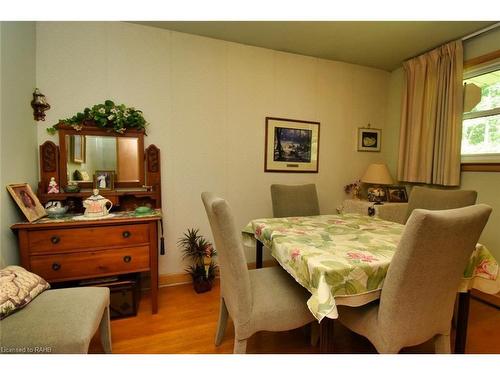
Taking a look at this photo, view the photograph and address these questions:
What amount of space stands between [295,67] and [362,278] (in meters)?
2.43

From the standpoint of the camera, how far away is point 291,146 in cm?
277

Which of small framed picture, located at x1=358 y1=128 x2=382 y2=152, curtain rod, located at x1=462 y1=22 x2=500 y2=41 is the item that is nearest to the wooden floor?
small framed picture, located at x1=358 y1=128 x2=382 y2=152

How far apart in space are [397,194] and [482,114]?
1058 mm

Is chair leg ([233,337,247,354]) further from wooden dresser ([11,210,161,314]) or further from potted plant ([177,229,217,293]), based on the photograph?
potted plant ([177,229,217,293])

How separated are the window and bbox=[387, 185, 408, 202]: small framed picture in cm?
65

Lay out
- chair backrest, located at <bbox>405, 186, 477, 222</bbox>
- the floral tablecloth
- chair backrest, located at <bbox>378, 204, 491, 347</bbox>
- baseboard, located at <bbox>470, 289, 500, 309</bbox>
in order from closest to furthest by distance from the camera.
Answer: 1. chair backrest, located at <bbox>378, 204, 491, 347</bbox>
2. the floral tablecloth
3. chair backrest, located at <bbox>405, 186, 477, 222</bbox>
4. baseboard, located at <bbox>470, 289, 500, 309</bbox>

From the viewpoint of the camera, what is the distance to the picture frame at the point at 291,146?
269 centimetres

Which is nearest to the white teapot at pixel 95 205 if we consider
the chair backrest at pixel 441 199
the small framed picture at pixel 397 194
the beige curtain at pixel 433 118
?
the chair backrest at pixel 441 199

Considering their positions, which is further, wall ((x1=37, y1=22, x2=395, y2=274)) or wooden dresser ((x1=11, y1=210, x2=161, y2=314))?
wall ((x1=37, y1=22, x2=395, y2=274))

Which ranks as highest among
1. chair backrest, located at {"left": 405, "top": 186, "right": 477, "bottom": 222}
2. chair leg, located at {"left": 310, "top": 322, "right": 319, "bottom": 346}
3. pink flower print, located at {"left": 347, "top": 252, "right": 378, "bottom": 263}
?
chair backrest, located at {"left": 405, "top": 186, "right": 477, "bottom": 222}

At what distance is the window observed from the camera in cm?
220

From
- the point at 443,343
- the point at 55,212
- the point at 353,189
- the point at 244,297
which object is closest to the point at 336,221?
the point at 443,343

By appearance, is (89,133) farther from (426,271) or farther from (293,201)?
(426,271)

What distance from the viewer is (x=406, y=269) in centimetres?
90
